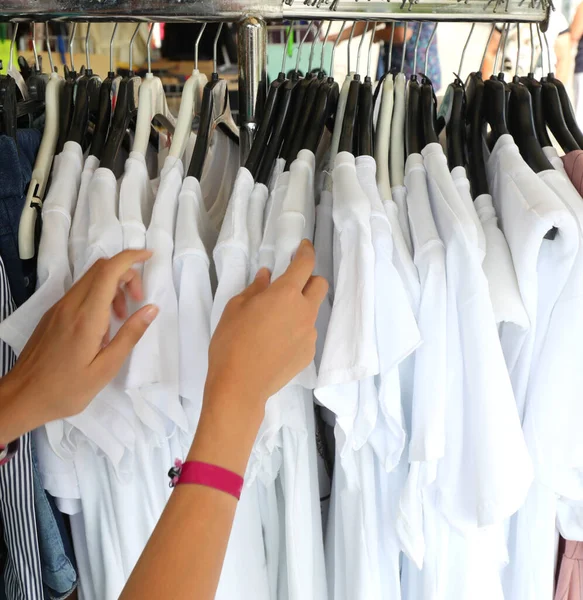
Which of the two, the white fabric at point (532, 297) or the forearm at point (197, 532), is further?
the white fabric at point (532, 297)

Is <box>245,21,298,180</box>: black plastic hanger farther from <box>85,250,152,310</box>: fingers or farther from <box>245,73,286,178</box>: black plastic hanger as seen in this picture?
<box>85,250,152,310</box>: fingers

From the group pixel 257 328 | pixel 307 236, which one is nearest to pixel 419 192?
pixel 307 236

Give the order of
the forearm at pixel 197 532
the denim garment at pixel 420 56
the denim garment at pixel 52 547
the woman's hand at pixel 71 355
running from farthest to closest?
the denim garment at pixel 420 56 < the denim garment at pixel 52 547 < the woman's hand at pixel 71 355 < the forearm at pixel 197 532

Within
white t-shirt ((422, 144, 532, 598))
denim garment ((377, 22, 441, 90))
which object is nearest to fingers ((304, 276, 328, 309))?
white t-shirt ((422, 144, 532, 598))

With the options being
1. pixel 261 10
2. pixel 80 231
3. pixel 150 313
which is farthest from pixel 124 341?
pixel 261 10

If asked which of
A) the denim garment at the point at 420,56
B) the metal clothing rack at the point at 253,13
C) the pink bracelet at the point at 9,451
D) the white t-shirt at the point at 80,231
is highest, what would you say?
the denim garment at the point at 420,56

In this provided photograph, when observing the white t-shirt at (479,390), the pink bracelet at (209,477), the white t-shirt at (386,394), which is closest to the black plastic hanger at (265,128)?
the white t-shirt at (386,394)

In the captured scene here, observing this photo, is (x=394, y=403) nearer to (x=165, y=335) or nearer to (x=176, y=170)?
(x=165, y=335)

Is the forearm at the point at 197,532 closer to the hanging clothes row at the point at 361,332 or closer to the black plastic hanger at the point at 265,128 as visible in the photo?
the hanging clothes row at the point at 361,332

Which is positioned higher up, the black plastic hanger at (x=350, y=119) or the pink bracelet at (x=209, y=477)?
the black plastic hanger at (x=350, y=119)

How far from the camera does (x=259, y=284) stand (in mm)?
503

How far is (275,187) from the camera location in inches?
22.9

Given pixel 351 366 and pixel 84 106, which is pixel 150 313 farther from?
pixel 84 106

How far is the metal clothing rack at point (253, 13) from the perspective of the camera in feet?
2.17
